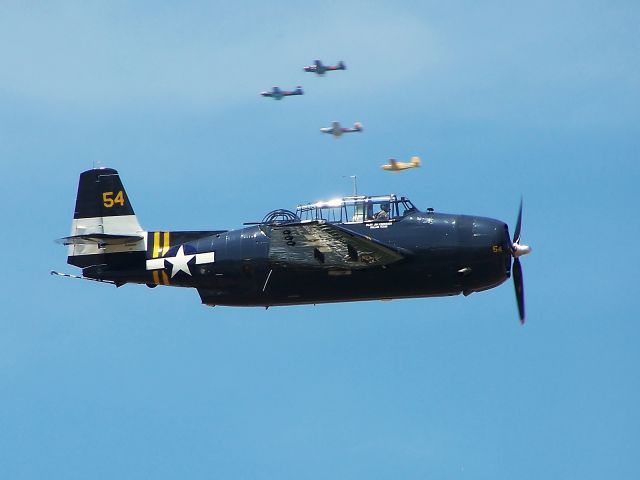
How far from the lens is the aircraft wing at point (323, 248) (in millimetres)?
38000

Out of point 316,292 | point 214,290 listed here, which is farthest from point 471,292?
point 214,290

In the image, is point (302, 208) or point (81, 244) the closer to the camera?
point (302, 208)

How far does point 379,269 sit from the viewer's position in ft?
130

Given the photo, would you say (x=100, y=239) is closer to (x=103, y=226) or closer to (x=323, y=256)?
(x=103, y=226)

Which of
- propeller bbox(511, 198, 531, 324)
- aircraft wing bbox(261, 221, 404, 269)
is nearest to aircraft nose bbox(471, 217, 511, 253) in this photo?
propeller bbox(511, 198, 531, 324)

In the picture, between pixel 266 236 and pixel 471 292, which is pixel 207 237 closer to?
pixel 266 236

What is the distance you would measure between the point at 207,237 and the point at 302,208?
4029 millimetres

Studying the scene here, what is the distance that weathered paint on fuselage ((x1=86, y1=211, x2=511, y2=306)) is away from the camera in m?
39.1

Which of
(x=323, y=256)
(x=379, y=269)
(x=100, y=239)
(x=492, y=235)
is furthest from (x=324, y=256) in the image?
(x=100, y=239)

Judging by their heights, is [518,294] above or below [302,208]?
below

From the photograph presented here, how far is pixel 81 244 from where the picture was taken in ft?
141

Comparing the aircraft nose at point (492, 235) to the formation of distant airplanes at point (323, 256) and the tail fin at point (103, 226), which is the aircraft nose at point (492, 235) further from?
the tail fin at point (103, 226)

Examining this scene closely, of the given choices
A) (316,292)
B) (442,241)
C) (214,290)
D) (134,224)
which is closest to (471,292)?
(442,241)

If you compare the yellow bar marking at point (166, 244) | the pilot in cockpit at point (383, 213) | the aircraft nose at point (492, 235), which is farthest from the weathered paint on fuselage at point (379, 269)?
the yellow bar marking at point (166, 244)
